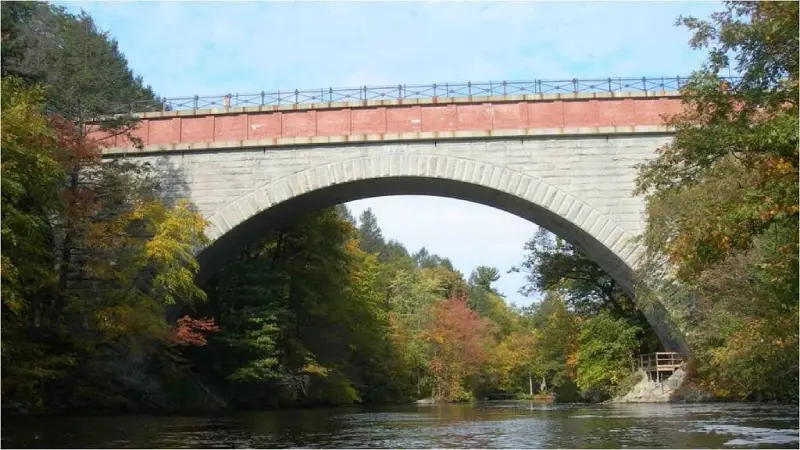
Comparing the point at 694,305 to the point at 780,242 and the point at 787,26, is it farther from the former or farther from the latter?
the point at 787,26

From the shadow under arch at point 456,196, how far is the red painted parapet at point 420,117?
1.27 m

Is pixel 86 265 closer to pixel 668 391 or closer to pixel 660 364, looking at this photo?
pixel 668 391

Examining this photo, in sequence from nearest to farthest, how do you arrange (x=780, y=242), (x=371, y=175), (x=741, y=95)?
1. (x=741, y=95)
2. (x=780, y=242)
3. (x=371, y=175)

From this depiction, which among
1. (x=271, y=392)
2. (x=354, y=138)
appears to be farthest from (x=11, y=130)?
(x=271, y=392)

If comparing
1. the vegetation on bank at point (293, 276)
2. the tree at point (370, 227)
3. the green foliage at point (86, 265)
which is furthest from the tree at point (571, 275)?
the tree at point (370, 227)

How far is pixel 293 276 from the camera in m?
33.3

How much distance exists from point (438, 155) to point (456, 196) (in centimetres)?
273

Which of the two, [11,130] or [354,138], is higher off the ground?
[354,138]

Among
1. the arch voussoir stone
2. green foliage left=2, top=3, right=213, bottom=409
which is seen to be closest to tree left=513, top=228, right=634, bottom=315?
the arch voussoir stone

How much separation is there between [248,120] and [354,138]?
3.72m

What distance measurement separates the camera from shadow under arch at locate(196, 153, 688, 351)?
76.5ft

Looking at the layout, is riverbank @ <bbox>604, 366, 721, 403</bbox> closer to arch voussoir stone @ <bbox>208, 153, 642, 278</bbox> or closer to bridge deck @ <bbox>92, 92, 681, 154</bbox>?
arch voussoir stone @ <bbox>208, 153, 642, 278</bbox>

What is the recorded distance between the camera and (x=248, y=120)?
25.7 m

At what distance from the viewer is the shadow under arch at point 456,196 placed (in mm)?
23328
